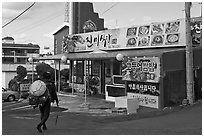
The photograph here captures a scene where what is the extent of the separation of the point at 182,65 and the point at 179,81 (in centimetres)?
70

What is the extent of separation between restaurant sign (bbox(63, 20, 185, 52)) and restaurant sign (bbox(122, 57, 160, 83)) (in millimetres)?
3153

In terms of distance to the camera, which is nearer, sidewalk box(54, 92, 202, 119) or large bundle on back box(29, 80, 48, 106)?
large bundle on back box(29, 80, 48, 106)

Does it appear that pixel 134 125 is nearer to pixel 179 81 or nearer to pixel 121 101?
pixel 121 101

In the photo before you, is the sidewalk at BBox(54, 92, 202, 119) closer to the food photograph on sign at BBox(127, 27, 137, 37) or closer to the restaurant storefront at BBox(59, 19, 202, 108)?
the restaurant storefront at BBox(59, 19, 202, 108)

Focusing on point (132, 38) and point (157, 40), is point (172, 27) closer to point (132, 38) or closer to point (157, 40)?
point (157, 40)

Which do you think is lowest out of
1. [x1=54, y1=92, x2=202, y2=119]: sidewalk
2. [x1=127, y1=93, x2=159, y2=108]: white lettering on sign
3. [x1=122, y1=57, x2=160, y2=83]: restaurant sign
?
[x1=54, y1=92, x2=202, y2=119]: sidewalk

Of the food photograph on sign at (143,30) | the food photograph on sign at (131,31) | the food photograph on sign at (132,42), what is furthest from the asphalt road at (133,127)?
the food photograph on sign at (131,31)

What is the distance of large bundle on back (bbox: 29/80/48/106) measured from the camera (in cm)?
752

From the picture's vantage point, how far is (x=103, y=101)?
17.0 m

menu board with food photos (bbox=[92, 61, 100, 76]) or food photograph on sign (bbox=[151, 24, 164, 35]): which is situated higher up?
food photograph on sign (bbox=[151, 24, 164, 35])

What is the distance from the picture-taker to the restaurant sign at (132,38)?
630 inches

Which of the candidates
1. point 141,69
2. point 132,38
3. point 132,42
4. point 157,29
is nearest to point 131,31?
point 132,38

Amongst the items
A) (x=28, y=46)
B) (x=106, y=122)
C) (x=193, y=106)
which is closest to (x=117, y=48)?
(x=193, y=106)

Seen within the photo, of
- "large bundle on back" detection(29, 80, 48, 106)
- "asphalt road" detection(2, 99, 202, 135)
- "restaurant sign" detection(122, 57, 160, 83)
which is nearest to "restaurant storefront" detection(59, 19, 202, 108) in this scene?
"restaurant sign" detection(122, 57, 160, 83)
